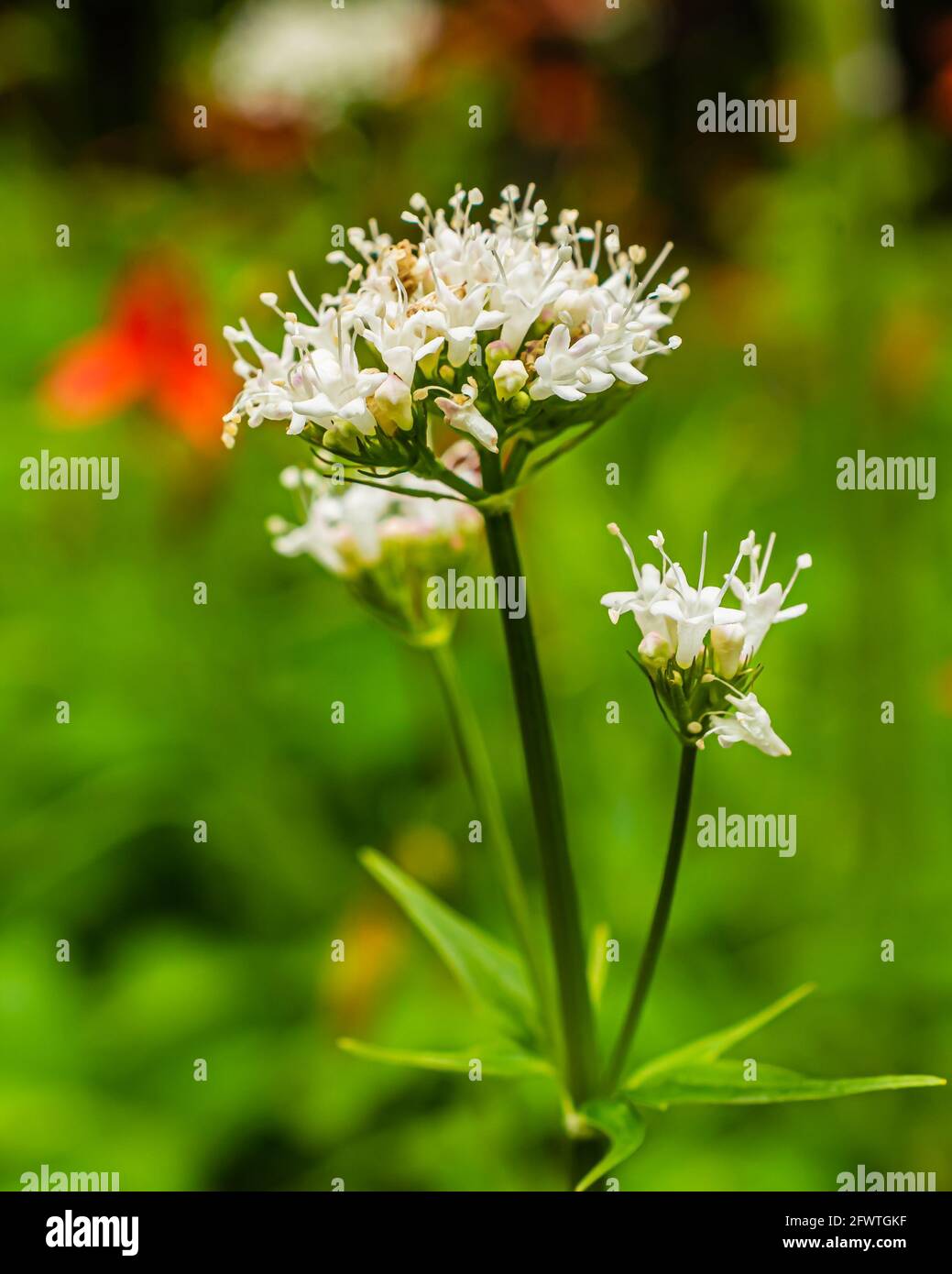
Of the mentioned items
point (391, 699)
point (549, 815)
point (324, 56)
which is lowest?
point (549, 815)

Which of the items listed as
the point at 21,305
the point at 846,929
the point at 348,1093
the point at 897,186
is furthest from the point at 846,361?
the point at 21,305

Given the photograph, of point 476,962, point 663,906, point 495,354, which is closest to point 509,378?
point 495,354

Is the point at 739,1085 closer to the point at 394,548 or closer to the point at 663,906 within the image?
the point at 663,906

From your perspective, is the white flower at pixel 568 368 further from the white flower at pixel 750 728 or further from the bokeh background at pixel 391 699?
the bokeh background at pixel 391 699

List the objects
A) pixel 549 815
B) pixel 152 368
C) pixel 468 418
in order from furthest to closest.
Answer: pixel 152 368 < pixel 549 815 < pixel 468 418

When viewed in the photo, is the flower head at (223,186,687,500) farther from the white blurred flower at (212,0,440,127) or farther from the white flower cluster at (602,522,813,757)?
the white blurred flower at (212,0,440,127)


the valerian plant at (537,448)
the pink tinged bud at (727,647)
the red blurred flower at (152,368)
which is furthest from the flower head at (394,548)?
the red blurred flower at (152,368)

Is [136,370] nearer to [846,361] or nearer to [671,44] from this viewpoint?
[846,361]
